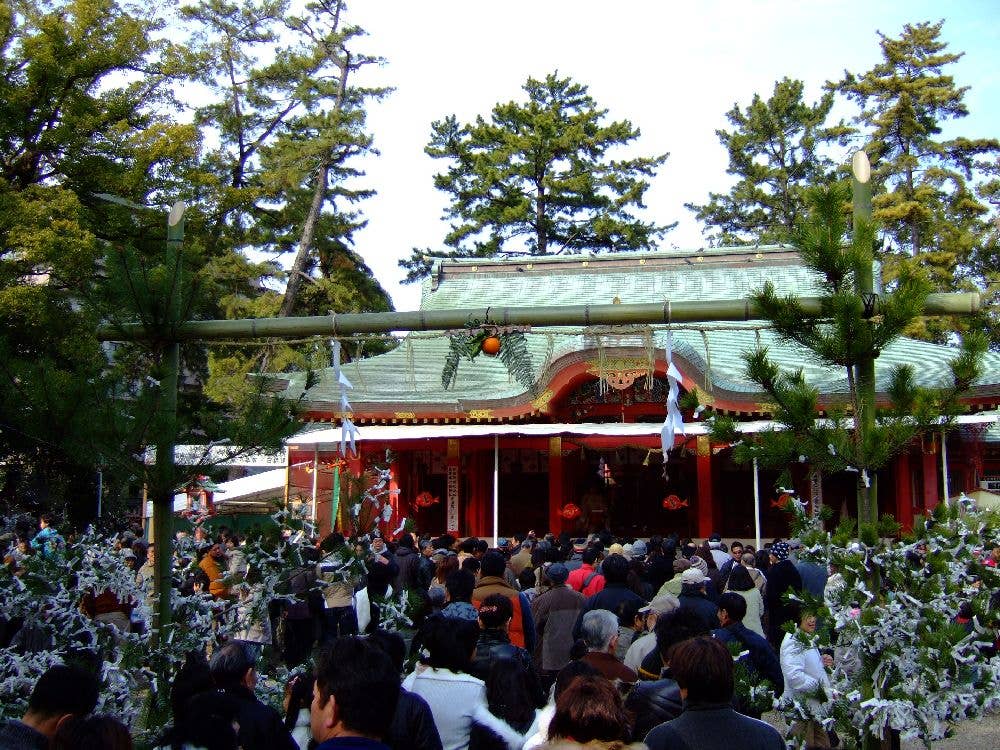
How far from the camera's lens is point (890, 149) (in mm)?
28047

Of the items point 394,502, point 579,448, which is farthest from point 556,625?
point 394,502

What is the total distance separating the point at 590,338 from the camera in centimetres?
1736

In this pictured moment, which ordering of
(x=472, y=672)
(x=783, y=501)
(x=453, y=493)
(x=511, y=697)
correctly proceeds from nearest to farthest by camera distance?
(x=511, y=697) < (x=472, y=672) < (x=783, y=501) < (x=453, y=493)

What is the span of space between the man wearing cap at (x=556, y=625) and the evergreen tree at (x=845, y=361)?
2.09 metres

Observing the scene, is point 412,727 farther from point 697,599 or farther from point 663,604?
point 663,604

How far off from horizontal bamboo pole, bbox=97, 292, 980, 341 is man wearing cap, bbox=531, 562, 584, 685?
2.06 metres

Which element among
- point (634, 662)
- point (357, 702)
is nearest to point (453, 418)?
point (634, 662)

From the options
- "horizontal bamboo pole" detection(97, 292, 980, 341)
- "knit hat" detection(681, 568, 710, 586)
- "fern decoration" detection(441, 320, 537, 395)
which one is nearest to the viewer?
"horizontal bamboo pole" detection(97, 292, 980, 341)

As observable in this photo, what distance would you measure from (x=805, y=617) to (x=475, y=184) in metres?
28.4

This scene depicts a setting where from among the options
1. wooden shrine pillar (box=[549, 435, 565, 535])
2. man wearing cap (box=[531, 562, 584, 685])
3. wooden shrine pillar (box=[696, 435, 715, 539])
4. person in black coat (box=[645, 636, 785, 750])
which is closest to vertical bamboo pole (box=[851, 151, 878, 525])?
person in black coat (box=[645, 636, 785, 750])

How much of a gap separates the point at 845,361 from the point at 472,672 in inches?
89.6

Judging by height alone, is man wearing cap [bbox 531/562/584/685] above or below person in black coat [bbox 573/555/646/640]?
below

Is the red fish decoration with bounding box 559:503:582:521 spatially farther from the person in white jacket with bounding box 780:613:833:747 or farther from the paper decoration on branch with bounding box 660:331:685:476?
the person in white jacket with bounding box 780:613:833:747

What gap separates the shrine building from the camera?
1786cm
